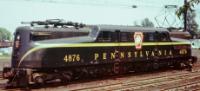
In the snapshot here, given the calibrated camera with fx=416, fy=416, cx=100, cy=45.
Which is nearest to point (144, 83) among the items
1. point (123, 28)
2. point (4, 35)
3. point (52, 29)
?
point (123, 28)

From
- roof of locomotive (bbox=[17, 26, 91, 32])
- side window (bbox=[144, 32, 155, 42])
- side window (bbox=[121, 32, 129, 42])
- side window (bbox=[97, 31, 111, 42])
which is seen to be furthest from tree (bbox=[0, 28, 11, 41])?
roof of locomotive (bbox=[17, 26, 91, 32])

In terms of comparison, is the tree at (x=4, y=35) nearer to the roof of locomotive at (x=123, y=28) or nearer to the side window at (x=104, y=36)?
the roof of locomotive at (x=123, y=28)

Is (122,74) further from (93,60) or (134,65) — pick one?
(93,60)

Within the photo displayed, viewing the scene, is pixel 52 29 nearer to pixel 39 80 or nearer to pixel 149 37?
pixel 39 80

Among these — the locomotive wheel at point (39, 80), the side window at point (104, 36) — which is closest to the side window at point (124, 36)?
the side window at point (104, 36)

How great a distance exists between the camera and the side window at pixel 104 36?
2061 cm

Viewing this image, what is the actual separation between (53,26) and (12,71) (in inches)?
112

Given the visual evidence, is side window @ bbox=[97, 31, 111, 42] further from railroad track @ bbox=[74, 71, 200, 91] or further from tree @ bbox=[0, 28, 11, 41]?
tree @ bbox=[0, 28, 11, 41]

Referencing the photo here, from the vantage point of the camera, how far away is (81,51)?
1973cm

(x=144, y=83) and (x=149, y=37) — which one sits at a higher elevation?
(x=149, y=37)

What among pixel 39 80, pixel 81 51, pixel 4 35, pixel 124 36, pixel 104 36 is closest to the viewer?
pixel 39 80

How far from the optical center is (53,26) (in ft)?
63.2

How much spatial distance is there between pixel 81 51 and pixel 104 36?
1.75 metres

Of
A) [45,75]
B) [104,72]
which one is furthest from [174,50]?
[45,75]
